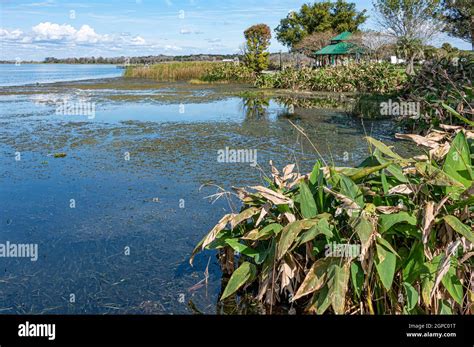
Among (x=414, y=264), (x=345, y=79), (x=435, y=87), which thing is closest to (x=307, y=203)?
(x=414, y=264)

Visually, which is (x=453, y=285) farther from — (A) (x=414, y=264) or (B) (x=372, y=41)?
(B) (x=372, y=41)

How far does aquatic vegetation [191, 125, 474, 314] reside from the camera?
2.43m

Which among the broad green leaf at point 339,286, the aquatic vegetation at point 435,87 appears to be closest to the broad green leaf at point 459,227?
the broad green leaf at point 339,286

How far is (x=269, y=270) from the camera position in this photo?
9.17ft

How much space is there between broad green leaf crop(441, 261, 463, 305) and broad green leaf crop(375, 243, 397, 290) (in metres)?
0.26

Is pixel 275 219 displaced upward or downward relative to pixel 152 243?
upward

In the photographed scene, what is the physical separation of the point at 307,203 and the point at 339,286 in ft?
1.66

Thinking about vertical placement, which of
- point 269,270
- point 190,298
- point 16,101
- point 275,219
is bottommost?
point 190,298

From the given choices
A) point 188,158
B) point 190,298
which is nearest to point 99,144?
point 188,158

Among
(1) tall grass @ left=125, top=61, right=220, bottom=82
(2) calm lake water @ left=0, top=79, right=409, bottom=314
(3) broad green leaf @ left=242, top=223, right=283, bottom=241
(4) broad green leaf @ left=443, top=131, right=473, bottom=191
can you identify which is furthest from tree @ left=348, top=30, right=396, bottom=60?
(3) broad green leaf @ left=242, top=223, right=283, bottom=241

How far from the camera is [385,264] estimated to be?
240 cm

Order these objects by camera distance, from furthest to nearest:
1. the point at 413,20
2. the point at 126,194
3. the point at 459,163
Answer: the point at 413,20, the point at 126,194, the point at 459,163
